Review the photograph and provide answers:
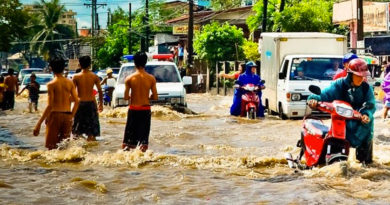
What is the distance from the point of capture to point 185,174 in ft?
35.5

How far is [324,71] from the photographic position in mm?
19844

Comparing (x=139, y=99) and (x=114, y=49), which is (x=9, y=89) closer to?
(x=139, y=99)

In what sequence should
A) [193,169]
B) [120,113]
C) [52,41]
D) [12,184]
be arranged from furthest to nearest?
[52,41], [120,113], [193,169], [12,184]

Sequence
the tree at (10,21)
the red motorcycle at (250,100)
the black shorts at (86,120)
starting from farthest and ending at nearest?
the tree at (10,21)
the red motorcycle at (250,100)
the black shorts at (86,120)

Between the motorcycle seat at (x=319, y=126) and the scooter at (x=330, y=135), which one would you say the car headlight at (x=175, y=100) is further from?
the scooter at (x=330, y=135)

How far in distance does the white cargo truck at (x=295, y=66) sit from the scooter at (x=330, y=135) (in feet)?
27.7

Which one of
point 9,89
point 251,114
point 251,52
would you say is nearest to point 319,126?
point 251,114

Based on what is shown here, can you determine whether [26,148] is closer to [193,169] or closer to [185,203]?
[193,169]

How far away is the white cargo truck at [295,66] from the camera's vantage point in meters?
19.8

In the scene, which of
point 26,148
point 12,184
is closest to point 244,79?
point 26,148

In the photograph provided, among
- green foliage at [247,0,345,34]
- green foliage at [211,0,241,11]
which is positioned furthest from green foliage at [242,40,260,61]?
green foliage at [211,0,241,11]

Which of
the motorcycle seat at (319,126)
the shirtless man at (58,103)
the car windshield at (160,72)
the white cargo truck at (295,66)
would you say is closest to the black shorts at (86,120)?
the shirtless man at (58,103)

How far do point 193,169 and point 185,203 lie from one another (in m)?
2.75

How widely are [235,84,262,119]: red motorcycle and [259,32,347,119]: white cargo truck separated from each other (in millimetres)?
674
